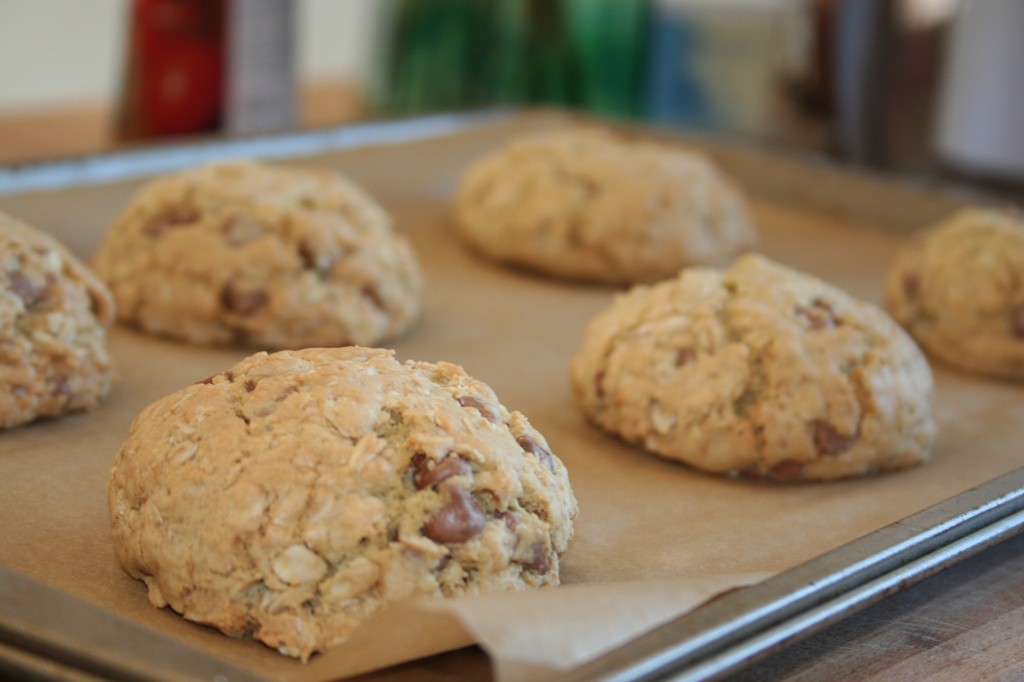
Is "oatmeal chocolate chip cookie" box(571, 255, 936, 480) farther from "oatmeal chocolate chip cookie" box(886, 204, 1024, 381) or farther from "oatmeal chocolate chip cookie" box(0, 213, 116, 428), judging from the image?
"oatmeal chocolate chip cookie" box(0, 213, 116, 428)

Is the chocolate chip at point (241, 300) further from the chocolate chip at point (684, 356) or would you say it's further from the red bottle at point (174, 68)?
the red bottle at point (174, 68)

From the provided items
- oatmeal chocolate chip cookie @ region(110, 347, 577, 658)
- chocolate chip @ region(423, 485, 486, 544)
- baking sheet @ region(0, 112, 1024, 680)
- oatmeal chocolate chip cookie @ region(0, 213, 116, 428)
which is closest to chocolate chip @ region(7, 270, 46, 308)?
oatmeal chocolate chip cookie @ region(0, 213, 116, 428)

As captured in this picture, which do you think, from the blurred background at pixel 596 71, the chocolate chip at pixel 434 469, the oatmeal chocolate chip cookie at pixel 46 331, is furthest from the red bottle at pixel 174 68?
the chocolate chip at pixel 434 469

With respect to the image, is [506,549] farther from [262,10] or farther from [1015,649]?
[262,10]

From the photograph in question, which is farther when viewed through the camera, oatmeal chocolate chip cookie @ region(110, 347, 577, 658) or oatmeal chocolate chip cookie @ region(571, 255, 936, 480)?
oatmeal chocolate chip cookie @ region(571, 255, 936, 480)

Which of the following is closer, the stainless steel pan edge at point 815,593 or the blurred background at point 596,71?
the stainless steel pan edge at point 815,593

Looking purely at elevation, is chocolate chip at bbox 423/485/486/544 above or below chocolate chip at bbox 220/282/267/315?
above
